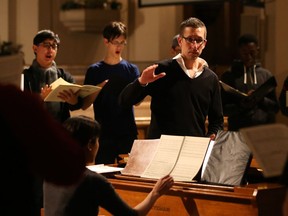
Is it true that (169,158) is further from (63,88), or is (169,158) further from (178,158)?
(63,88)

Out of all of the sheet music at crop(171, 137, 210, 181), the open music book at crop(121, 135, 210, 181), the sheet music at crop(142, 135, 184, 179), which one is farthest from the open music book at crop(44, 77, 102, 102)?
the sheet music at crop(171, 137, 210, 181)

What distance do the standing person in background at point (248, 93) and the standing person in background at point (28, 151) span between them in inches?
120

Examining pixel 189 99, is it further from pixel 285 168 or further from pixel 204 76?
pixel 285 168

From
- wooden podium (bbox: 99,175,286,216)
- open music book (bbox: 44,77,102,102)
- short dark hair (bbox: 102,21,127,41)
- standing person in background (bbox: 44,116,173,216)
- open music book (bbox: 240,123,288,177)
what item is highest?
short dark hair (bbox: 102,21,127,41)

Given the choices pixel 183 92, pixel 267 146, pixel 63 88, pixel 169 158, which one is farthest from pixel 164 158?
pixel 267 146

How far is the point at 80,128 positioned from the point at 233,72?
8.66 feet

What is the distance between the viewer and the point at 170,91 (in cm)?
404

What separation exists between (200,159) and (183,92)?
0.70 meters

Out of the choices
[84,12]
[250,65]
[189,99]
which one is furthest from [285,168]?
[84,12]

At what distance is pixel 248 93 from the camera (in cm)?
512

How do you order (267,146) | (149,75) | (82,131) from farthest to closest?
(149,75), (82,131), (267,146)

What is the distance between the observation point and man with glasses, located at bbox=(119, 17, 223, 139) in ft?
13.2

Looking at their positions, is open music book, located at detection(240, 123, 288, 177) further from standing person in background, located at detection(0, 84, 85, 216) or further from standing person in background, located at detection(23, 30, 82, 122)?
standing person in background, located at detection(23, 30, 82, 122)

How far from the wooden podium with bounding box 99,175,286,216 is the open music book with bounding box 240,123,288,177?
2.95 feet
